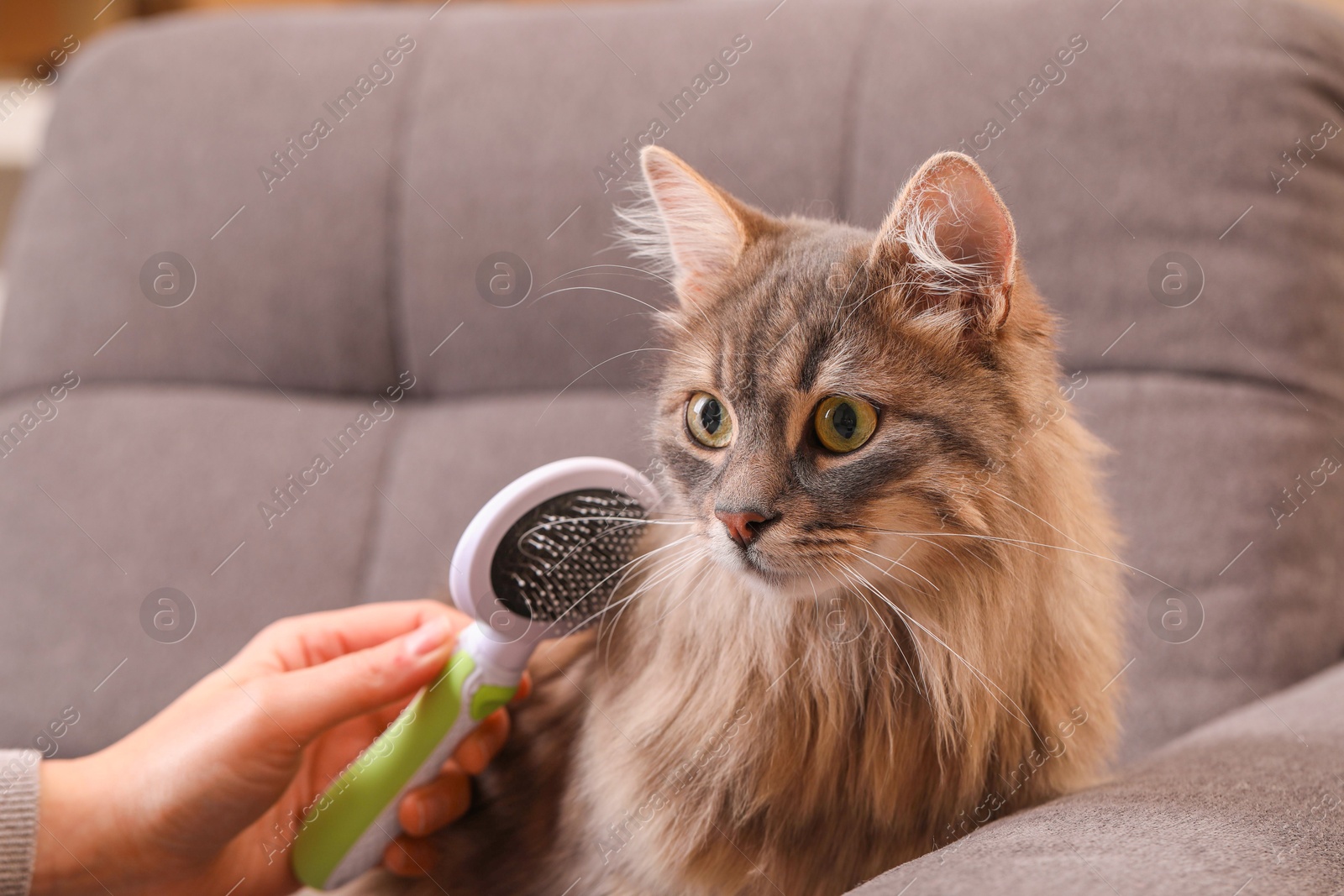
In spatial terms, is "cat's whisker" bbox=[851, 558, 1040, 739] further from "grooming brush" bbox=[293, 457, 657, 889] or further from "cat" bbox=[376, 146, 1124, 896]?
"grooming brush" bbox=[293, 457, 657, 889]

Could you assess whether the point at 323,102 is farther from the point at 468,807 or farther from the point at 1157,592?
the point at 1157,592

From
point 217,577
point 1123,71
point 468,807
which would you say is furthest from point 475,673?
point 1123,71

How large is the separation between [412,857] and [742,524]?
737 mm

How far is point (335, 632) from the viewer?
4.55 ft

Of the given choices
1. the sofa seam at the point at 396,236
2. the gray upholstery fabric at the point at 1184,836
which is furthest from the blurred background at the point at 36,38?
the gray upholstery fabric at the point at 1184,836

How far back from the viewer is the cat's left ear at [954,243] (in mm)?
935

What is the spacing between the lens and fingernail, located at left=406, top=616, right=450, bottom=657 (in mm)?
1188

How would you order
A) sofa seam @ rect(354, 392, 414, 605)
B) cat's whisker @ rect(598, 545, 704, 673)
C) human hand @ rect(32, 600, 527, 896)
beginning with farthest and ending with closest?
sofa seam @ rect(354, 392, 414, 605)
human hand @ rect(32, 600, 527, 896)
cat's whisker @ rect(598, 545, 704, 673)

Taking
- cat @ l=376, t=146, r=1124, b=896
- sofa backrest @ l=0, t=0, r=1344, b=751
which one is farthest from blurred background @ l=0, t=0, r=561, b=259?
cat @ l=376, t=146, r=1124, b=896

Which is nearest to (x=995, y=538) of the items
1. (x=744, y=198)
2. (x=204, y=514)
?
(x=744, y=198)

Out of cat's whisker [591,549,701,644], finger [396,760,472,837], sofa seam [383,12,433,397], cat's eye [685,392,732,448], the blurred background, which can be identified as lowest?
finger [396,760,472,837]

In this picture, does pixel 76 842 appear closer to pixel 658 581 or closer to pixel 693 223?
pixel 658 581

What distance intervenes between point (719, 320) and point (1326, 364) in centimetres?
121

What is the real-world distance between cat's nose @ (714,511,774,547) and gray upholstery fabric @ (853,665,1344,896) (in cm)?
33
